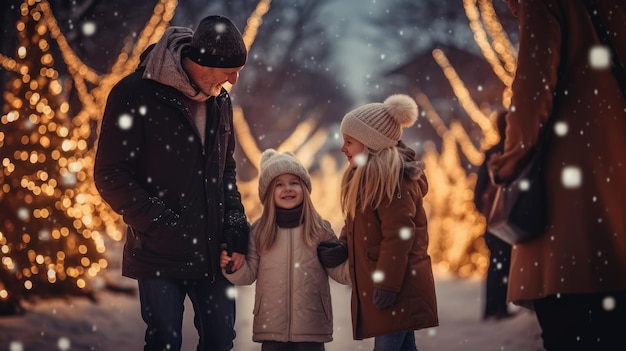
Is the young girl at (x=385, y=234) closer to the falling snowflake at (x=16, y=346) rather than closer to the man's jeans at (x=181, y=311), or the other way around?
the man's jeans at (x=181, y=311)

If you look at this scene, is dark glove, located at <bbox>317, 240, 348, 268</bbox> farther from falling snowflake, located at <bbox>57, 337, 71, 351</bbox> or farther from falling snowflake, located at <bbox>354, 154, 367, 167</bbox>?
falling snowflake, located at <bbox>57, 337, 71, 351</bbox>

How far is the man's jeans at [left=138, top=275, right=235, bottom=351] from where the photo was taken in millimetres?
3627

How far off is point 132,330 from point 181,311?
3339mm

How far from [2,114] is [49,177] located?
2.27ft

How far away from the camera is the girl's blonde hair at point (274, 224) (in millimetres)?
4234

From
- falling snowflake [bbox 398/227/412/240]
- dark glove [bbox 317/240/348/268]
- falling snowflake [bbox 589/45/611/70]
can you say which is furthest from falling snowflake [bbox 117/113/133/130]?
falling snowflake [bbox 589/45/611/70]

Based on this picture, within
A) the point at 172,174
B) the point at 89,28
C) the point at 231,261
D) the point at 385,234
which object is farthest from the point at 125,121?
the point at 89,28

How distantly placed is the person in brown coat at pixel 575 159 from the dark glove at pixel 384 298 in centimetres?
91

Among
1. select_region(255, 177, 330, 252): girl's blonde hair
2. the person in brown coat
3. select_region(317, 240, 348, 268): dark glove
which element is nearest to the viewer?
the person in brown coat

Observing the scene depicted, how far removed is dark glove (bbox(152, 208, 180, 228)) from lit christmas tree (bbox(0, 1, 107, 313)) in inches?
157

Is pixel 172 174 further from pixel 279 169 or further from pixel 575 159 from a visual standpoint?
pixel 575 159

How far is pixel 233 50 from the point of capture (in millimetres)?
3727

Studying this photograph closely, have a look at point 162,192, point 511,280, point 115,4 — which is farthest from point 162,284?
point 115,4

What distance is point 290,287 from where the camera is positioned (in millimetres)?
4188
